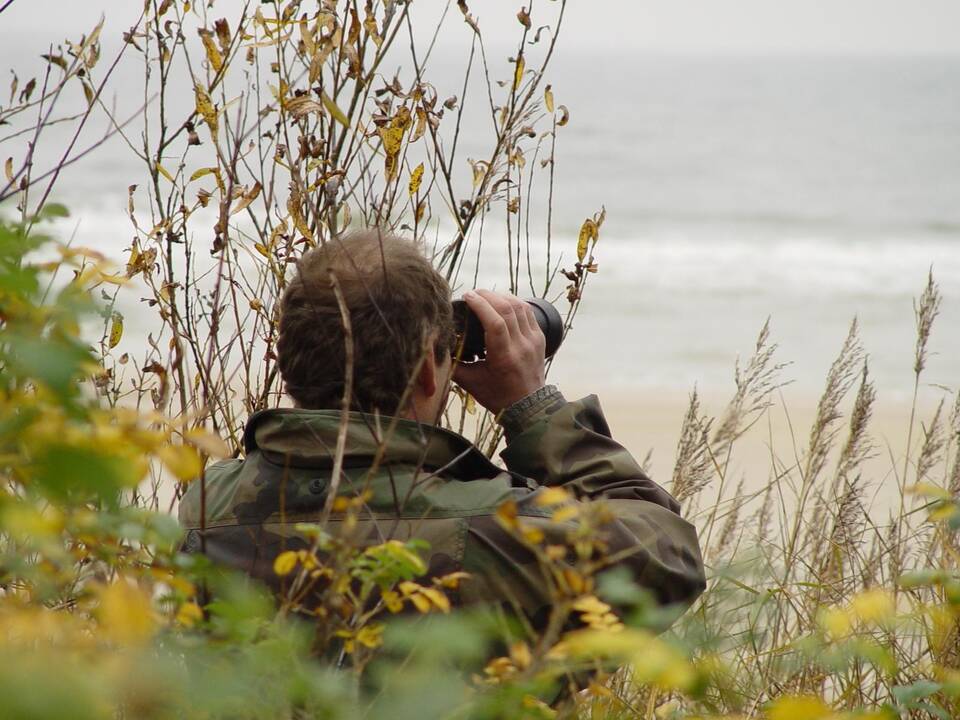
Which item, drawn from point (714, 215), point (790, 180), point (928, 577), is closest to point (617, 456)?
point (928, 577)

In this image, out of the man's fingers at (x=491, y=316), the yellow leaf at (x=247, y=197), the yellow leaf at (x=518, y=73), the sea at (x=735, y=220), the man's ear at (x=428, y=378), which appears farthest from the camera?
the sea at (x=735, y=220)

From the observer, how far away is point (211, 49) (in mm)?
1884

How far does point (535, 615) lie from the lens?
1.53 meters

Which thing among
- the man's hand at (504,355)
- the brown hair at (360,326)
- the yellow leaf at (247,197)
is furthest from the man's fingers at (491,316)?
the yellow leaf at (247,197)

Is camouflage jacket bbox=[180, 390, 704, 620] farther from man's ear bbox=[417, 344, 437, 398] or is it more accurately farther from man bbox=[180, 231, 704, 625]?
man's ear bbox=[417, 344, 437, 398]

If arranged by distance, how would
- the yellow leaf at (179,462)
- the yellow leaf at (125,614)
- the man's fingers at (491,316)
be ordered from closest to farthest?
1. the yellow leaf at (125,614)
2. the yellow leaf at (179,462)
3. the man's fingers at (491,316)

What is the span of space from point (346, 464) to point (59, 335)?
2.62 feet

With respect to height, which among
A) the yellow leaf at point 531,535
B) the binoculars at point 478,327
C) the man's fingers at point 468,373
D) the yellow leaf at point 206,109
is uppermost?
the yellow leaf at point 206,109

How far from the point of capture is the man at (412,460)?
59.5 inches

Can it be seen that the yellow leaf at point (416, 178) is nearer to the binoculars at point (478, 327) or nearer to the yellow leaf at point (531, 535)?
the binoculars at point (478, 327)

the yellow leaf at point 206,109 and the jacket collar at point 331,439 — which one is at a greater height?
the yellow leaf at point 206,109

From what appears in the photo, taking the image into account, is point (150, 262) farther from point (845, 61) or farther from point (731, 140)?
→ point (845, 61)

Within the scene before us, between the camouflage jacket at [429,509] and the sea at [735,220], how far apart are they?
1.45ft

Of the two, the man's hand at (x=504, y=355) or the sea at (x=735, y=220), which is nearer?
the man's hand at (x=504, y=355)
